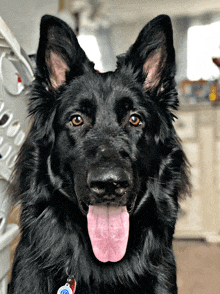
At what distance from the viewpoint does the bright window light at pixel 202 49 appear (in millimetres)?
4043

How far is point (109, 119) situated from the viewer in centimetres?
120

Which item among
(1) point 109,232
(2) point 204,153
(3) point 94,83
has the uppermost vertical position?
(3) point 94,83

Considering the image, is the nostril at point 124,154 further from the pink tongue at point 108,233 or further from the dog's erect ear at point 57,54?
the dog's erect ear at point 57,54

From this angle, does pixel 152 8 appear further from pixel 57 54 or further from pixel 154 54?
pixel 57 54

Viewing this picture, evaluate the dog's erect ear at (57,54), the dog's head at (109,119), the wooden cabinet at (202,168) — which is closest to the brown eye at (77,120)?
the dog's head at (109,119)

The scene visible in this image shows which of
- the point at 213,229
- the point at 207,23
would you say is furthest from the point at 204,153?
the point at 207,23

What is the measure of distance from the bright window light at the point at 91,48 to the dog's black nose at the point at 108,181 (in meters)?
3.32

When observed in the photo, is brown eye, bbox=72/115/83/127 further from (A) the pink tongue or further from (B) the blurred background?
(B) the blurred background

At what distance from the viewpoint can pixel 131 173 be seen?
1.04m

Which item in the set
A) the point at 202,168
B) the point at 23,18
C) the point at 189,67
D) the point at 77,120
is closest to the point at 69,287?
the point at 77,120

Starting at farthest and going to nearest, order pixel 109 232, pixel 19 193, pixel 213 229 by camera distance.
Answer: pixel 213 229 < pixel 19 193 < pixel 109 232

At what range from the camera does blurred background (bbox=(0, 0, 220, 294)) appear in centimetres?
222

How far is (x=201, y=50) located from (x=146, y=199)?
3.39 m

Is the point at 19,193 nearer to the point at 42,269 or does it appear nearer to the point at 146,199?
the point at 42,269
